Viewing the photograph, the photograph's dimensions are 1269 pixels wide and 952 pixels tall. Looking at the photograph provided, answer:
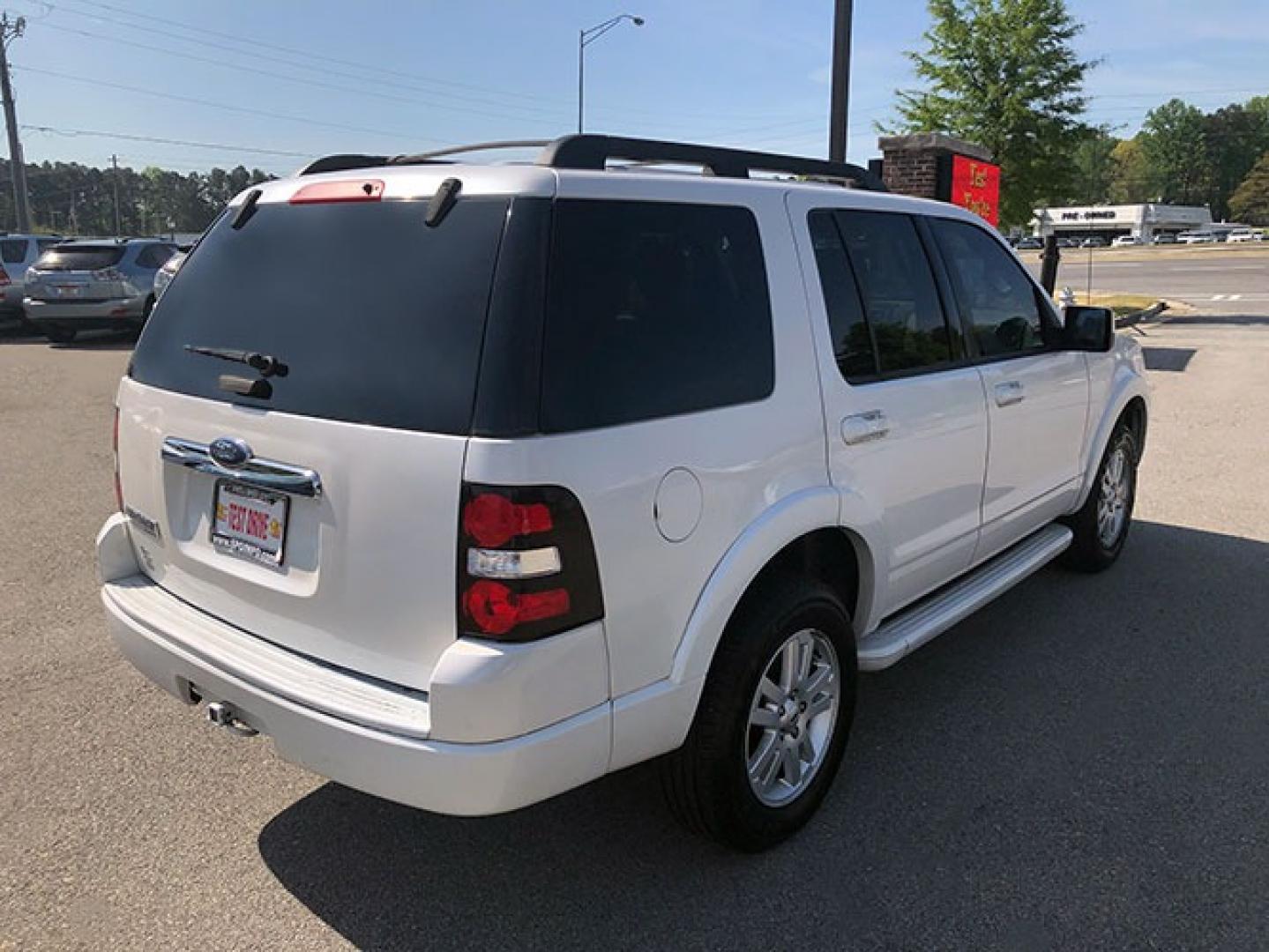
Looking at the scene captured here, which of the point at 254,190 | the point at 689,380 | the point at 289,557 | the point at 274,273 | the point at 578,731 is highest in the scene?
the point at 254,190

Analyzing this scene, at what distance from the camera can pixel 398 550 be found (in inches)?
87.7

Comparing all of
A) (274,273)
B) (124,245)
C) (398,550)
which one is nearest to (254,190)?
(274,273)

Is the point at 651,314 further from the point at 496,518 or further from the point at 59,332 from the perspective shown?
the point at 59,332

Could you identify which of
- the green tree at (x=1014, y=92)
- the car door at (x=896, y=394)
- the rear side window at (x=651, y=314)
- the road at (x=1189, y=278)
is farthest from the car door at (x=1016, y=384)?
the road at (x=1189, y=278)

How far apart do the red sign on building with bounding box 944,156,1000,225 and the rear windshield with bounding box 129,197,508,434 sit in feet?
38.0

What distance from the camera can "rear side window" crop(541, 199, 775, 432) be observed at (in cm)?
226

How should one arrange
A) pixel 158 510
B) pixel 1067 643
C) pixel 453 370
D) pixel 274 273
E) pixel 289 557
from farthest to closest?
pixel 1067 643
pixel 158 510
pixel 274 273
pixel 289 557
pixel 453 370

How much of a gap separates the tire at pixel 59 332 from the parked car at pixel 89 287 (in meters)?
0.01

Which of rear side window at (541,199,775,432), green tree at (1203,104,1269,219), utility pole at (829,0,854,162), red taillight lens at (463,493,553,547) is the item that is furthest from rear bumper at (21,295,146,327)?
green tree at (1203,104,1269,219)

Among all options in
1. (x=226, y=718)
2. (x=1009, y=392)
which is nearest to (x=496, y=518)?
(x=226, y=718)

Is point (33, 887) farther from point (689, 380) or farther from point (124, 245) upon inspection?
point (124, 245)

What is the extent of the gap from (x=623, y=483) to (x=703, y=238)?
2.71 ft

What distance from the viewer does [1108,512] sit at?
5301 millimetres

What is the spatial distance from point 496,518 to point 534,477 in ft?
0.39
